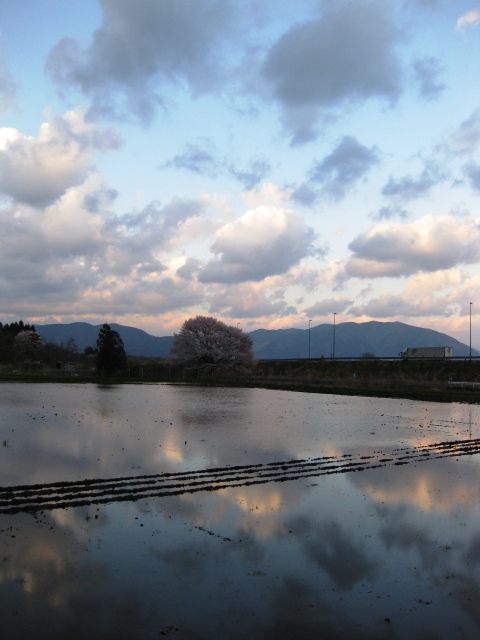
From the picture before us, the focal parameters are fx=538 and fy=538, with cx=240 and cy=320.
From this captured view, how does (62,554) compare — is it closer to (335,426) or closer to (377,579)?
(377,579)

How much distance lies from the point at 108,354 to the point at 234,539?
237 ft

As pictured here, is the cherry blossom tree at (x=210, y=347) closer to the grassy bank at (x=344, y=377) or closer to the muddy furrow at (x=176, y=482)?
the grassy bank at (x=344, y=377)

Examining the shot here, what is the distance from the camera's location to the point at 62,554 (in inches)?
313

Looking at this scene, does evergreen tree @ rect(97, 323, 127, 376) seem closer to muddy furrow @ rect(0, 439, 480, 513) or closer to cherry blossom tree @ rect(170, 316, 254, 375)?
cherry blossom tree @ rect(170, 316, 254, 375)

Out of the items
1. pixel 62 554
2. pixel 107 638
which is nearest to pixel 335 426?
pixel 62 554

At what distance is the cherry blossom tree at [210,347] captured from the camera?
84688 millimetres

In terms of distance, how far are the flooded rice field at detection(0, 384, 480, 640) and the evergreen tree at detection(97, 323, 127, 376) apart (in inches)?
2401

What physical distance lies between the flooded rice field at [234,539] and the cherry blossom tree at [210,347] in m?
65.9

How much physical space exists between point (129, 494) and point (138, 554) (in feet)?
11.2

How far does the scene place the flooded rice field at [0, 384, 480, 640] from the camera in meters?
6.29

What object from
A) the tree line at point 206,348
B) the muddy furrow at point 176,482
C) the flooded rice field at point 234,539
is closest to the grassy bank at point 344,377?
the tree line at point 206,348

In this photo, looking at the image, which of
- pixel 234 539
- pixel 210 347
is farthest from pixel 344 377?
pixel 234 539

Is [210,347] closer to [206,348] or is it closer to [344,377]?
[206,348]

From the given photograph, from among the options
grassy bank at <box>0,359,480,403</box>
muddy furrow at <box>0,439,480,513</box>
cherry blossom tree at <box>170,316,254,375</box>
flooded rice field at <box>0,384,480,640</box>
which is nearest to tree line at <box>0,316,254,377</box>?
cherry blossom tree at <box>170,316,254,375</box>
